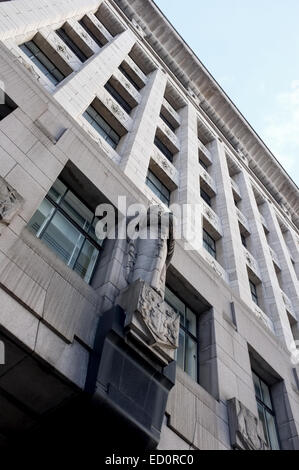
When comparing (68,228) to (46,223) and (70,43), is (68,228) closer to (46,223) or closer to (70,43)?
(46,223)

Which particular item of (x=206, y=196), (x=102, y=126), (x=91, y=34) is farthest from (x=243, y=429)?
(x=91, y=34)

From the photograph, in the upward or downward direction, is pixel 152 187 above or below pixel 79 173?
below

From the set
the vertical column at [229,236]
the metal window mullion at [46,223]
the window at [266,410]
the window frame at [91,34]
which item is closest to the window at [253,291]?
the vertical column at [229,236]

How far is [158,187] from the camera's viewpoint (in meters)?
19.2

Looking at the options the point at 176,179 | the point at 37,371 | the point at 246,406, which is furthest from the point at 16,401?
the point at 176,179

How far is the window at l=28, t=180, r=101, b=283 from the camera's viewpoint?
9.98 meters

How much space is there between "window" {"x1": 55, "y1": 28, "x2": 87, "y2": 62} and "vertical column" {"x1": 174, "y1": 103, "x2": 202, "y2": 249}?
6666 millimetres

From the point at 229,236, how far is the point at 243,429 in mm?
11277

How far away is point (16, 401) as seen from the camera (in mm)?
7293

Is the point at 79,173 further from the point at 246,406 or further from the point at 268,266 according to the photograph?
the point at 268,266

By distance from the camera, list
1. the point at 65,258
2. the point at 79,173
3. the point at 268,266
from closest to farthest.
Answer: the point at 65,258, the point at 79,173, the point at 268,266

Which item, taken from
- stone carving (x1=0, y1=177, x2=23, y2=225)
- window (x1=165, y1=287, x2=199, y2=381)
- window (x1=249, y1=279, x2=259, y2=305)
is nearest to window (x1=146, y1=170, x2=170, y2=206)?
window (x1=249, y1=279, x2=259, y2=305)

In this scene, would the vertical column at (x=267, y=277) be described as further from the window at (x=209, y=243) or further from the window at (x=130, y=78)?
the window at (x=130, y=78)

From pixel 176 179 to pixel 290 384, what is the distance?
390 inches
